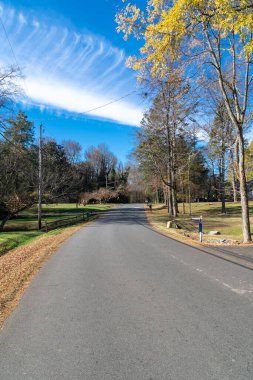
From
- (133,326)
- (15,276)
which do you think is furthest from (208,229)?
(133,326)

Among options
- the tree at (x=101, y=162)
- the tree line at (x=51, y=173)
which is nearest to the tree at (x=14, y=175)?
the tree line at (x=51, y=173)

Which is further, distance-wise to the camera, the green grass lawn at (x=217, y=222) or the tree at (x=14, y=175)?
the tree at (x=14, y=175)

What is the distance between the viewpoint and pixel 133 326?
448cm

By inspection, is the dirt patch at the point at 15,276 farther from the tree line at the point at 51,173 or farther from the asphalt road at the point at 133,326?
the tree line at the point at 51,173

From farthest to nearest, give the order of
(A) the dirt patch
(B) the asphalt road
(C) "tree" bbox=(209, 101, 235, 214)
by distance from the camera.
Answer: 1. (C) "tree" bbox=(209, 101, 235, 214)
2. (A) the dirt patch
3. (B) the asphalt road

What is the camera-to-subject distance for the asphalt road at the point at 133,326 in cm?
337

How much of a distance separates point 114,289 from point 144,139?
25.9m

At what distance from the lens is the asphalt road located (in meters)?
3.37

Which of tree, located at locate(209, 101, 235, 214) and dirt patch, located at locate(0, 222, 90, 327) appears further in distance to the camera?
tree, located at locate(209, 101, 235, 214)

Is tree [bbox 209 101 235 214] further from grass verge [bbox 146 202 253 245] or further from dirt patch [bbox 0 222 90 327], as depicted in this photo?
dirt patch [bbox 0 222 90 327]

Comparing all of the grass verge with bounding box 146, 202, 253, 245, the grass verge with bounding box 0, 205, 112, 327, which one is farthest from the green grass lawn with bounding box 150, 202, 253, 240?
the grass verge with bounding box 0, 205, 112, 327

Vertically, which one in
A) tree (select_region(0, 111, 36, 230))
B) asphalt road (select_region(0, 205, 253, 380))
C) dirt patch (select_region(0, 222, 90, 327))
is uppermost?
tree (select_region(0, 111, 36, 230))

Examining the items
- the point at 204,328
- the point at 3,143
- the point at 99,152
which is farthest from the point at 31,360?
the point at 99,152

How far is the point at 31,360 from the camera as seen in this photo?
359 cm
